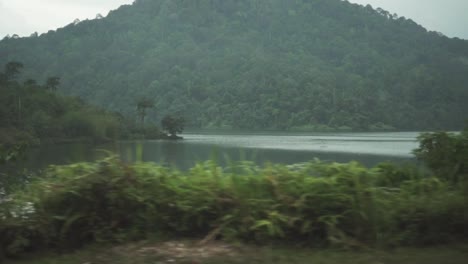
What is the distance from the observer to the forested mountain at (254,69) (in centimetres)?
8212

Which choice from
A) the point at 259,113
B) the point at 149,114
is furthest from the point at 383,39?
the point at 149,114

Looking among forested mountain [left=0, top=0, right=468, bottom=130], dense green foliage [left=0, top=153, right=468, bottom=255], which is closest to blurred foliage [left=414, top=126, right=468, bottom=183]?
dense green foliage [left=0, top=153, right=468, bottom=255]

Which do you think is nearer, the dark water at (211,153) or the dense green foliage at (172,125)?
the dark water at (211,153)

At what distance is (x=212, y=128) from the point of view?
99812mm

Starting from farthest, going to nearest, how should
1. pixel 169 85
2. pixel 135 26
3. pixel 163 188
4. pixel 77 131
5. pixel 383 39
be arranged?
1. pixel 383 39
2. pixel 135 26
3. pixel 169 85
4. pixel 77 131
5. pixel 163 188

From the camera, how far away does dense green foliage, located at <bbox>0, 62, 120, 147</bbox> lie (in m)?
32.1

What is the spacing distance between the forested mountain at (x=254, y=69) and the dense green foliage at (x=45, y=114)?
1063cm

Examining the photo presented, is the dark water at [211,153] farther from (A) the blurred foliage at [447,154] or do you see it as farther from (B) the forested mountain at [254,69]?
(B) the forested mountain at [254,69]

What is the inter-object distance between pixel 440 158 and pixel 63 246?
4.20m

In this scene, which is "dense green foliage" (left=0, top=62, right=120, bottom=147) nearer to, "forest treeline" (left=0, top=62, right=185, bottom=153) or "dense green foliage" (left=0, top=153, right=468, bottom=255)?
"forest treeline" (left=0, top=62, right=185, bottom=153)

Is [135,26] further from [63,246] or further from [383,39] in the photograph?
[63,246]

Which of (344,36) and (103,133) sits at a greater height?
(344,36)

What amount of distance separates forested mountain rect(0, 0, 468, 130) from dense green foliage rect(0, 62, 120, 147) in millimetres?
10625

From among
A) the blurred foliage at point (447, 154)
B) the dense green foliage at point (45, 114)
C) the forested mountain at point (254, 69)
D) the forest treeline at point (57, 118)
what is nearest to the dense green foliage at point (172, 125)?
the forest treeline at point (57, 118)
